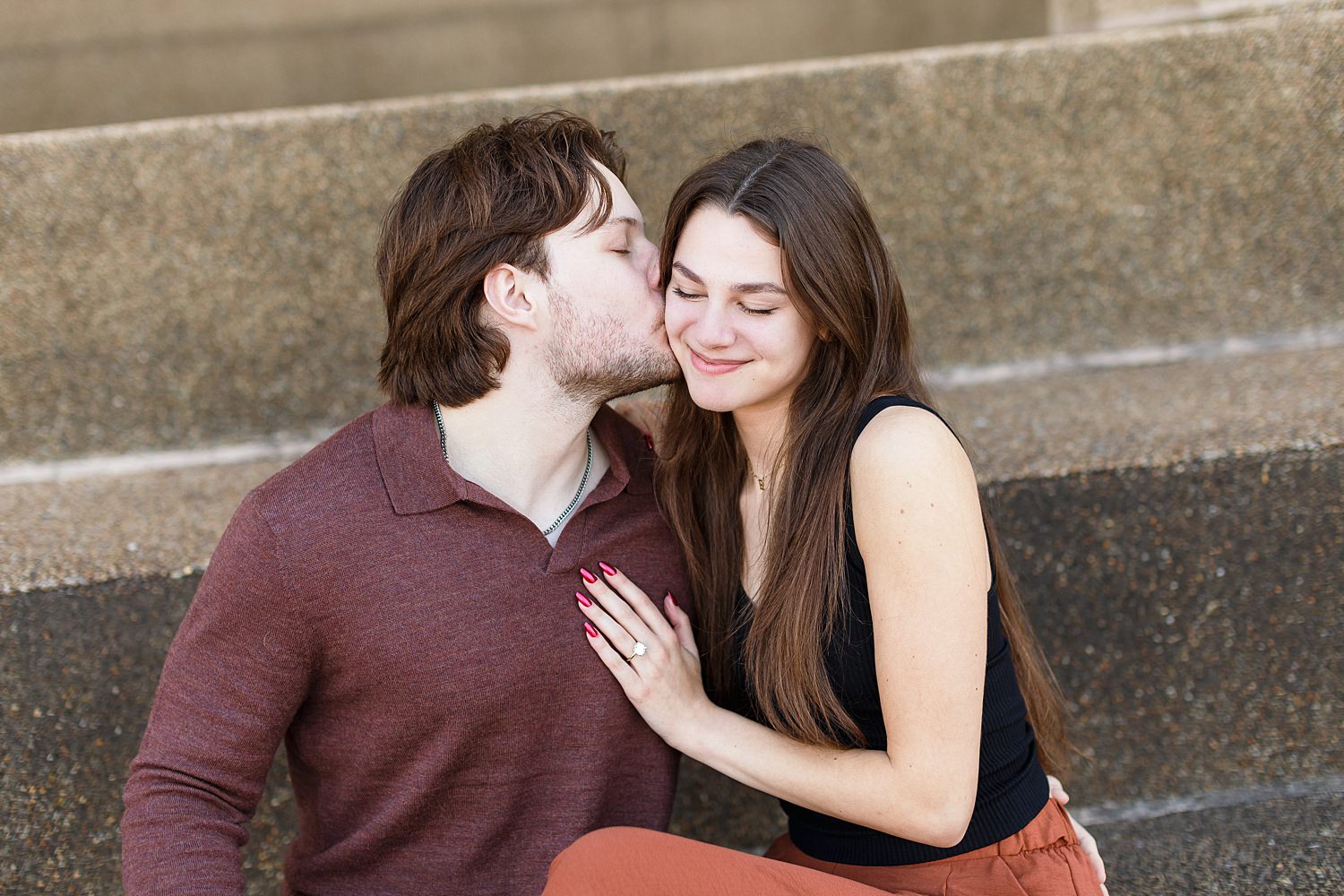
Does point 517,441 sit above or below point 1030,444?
above

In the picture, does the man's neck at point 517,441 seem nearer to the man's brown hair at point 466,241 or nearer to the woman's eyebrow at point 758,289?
the man's brown hair at point 466,241

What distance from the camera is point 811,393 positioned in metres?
1.51

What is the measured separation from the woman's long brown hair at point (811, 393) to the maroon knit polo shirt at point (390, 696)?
200 mm

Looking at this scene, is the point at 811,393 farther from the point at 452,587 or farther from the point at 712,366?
the point at 452,587

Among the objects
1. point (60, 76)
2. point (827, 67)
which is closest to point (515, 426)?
point (827, 67)

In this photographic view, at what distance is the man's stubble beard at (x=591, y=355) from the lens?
4.94 feet

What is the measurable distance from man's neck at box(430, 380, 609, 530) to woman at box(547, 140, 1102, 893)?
0.15m

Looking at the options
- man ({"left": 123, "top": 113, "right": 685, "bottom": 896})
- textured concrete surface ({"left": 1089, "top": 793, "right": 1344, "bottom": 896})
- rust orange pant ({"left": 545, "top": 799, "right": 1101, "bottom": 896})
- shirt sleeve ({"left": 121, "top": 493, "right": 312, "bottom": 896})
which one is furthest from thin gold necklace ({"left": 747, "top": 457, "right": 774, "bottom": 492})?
textured concrete surface ({"left": 1089, "top": 793, "right": 1344, "bottom": 896})

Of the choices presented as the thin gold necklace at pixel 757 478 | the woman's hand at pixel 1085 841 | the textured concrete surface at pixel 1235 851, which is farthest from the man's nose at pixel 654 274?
the textured concrete surface at pixel 1235 851

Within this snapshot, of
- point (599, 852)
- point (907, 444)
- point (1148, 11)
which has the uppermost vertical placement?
point (1148, 11)

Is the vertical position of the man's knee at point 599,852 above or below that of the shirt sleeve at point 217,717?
below

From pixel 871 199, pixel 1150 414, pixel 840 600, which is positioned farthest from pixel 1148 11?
pixel 840 600

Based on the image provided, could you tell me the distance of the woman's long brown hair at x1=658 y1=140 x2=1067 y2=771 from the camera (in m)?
1.42

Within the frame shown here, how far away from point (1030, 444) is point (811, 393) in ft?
1.79
